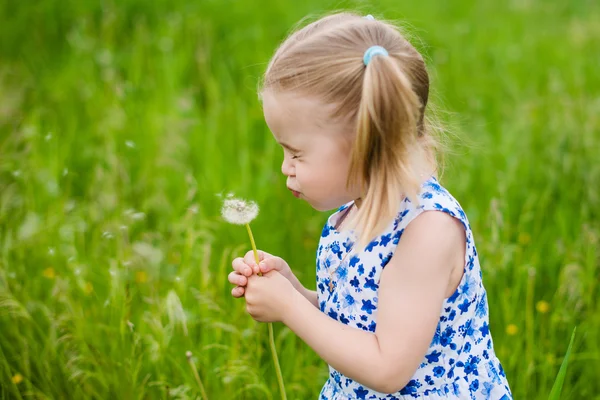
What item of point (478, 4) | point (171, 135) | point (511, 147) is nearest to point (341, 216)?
point (171, 135)

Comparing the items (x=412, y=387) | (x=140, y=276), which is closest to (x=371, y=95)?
(x=412, y=387)

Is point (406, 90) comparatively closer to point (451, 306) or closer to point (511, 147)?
point (451, 306)

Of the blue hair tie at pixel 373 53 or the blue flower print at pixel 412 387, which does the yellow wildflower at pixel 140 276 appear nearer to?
the blue flower print at pixel 412 387

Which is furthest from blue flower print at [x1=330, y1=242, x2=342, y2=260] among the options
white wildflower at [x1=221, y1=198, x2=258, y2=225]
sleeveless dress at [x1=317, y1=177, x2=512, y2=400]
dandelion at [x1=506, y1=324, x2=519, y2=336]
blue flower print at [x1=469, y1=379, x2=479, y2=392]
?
dandelion at [x1=506, y1=324, x2=519, y2=336]

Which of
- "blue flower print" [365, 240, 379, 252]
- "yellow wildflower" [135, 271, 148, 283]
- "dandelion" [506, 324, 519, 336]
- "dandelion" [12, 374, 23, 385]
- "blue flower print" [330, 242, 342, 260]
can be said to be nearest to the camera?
"blue flower print" [365, 240, 379, 252]

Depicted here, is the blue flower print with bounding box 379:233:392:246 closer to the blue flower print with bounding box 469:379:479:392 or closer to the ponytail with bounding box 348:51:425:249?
the ponytail with bounding box 348:51:425:249

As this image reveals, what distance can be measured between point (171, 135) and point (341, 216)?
157 centimetres

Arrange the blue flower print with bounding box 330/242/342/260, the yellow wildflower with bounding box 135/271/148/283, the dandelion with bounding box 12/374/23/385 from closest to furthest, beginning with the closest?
the blue flower print with bounding box 330/242/342/260
the dandelion with bounding box 12/374/23/385
the yellow wildflower with bounding box 135/271/148/283

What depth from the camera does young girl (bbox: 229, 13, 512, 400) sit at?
1.30m

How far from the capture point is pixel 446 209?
133 centimetres

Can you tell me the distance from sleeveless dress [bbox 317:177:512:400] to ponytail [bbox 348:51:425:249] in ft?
0.13

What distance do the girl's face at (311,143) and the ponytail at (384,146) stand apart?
0.09 feet

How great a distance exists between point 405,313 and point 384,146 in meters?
0.28

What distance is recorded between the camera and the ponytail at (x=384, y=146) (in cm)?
129
